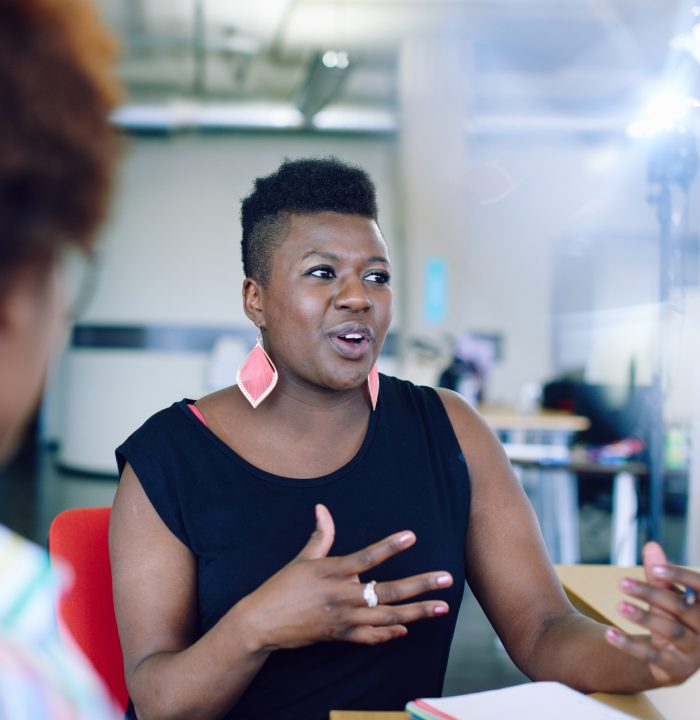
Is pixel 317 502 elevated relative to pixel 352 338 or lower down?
lower down

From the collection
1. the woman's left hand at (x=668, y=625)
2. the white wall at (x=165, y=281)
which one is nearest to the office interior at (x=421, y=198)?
the white wall at (x=165, y=281)

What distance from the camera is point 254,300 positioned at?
1.55m

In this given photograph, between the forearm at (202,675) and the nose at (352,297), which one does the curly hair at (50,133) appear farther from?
the nose at (352,297)

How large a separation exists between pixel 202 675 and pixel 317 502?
13.1 inches

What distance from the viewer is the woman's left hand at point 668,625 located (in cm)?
104

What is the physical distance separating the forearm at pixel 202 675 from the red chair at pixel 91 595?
0.56 ft

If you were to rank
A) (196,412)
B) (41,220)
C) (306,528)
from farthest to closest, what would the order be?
(196,412) → (306,528) → (41,220)

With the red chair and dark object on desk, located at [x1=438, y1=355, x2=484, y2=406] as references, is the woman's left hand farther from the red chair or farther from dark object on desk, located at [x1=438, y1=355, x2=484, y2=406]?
dark object on desk, located at [x1=438, y1=355, x2=484, y2=406]

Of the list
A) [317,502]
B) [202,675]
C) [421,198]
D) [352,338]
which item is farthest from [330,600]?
[421,198]

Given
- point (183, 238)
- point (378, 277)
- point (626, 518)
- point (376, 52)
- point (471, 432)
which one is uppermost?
point (376, 52)

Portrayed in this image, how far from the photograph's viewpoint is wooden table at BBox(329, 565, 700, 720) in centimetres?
110

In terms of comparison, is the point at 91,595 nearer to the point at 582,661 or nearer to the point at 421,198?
the point at 582,661

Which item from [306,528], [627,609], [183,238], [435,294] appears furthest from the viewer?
[183,238]

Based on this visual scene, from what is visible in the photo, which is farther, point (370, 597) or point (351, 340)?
point (351, 340)
